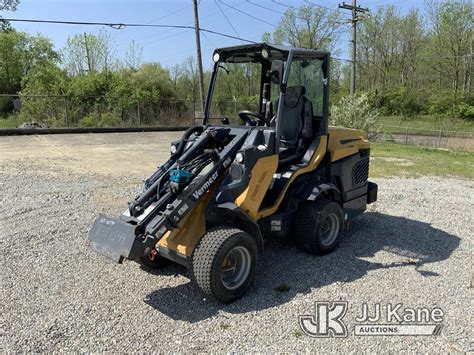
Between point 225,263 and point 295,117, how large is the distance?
1.92 m

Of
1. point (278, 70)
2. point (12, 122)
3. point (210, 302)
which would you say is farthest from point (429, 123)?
point (210, 302)

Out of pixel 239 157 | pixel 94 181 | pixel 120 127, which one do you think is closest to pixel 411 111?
pixel 120 127

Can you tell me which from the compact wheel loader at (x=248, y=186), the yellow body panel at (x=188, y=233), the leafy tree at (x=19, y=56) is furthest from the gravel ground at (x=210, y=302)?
the leafy tree at (x=19, y=56)

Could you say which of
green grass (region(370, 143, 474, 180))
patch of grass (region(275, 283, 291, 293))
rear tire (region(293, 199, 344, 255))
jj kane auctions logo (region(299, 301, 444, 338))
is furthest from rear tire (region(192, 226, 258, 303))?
green grass (region(370, 143, 474, 180))

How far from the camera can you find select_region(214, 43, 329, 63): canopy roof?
173 inches

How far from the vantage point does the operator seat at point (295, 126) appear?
4590mm

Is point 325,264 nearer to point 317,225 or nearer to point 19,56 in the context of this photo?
point 317,225

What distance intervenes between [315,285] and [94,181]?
5.97 metres

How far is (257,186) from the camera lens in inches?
160

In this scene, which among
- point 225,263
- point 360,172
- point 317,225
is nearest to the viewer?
point 225,263

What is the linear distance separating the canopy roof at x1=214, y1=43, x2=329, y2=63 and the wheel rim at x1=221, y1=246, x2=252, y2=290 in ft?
7.12

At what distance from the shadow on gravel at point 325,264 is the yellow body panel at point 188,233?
0.48m

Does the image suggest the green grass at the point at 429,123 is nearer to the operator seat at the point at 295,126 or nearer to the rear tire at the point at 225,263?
the operator seat at the point at 295,126

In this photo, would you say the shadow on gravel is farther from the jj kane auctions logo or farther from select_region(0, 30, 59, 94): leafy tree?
select_region(0, 30, 59, 94): leafy tree
